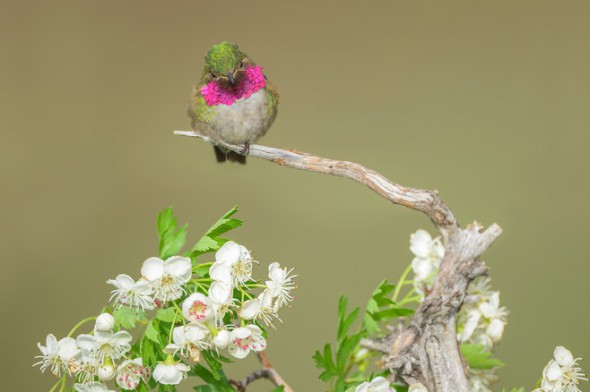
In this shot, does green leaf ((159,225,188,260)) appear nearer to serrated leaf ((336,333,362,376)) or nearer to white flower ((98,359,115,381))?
white flower ((98,359,115,381))

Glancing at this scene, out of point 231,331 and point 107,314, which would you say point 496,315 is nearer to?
point 231,331

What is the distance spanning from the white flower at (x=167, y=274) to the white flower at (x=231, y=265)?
0.04 metres

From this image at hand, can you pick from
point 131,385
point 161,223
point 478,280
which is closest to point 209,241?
point 161,223

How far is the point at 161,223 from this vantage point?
3.65 feet

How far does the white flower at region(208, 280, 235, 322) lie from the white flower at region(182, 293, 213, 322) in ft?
0.04

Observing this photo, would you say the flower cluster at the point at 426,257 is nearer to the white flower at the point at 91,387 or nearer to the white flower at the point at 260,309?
the white flower at the point at 260,309

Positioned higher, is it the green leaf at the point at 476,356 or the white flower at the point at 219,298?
the green leaf at the point at 476,356

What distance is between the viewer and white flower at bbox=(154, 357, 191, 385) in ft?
3.21

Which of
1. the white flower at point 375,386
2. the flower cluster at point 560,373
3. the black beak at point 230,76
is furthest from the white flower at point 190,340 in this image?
the black beak at point 230,76

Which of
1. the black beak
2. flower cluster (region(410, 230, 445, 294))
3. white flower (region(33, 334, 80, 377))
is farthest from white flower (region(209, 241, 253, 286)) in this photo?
the black beak

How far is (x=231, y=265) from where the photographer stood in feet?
3.29

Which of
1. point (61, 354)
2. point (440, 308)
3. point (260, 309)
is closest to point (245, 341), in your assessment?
point (260, 309)

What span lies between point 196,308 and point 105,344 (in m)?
0.14

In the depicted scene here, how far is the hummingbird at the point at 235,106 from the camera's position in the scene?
156 cm
